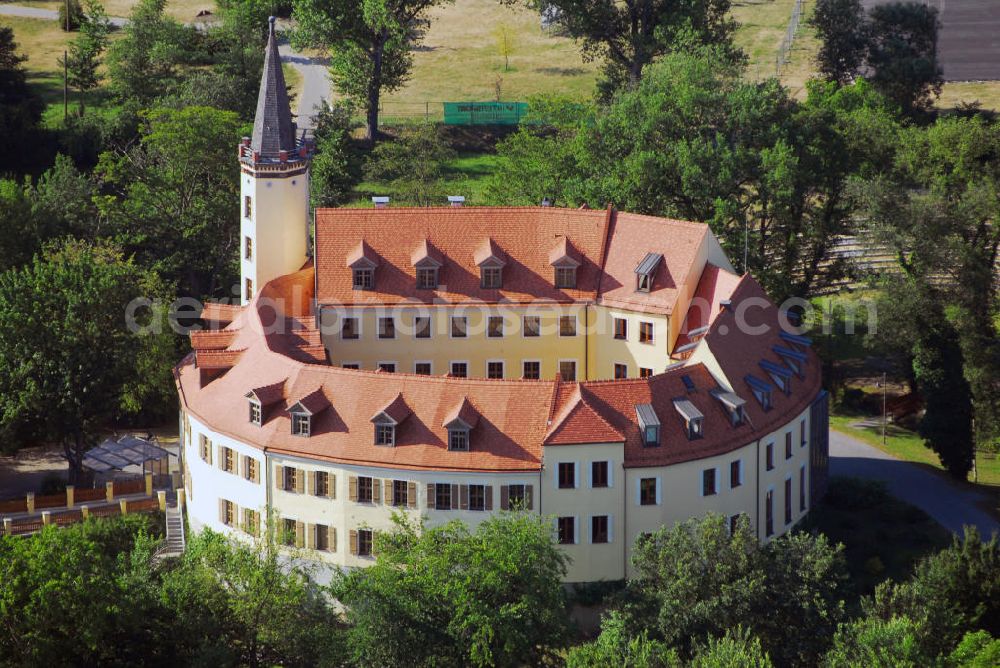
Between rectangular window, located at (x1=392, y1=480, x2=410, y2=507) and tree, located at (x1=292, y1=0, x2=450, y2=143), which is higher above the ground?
tree, located at (x1=292, y1=0, x2=450, y2=143)

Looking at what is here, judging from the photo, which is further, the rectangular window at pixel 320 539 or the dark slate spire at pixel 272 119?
the dark slate spire at pixel 272 119

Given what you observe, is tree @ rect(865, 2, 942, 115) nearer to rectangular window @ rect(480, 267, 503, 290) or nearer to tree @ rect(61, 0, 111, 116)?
rectangular window @ rect(480, 267, 503, 290)

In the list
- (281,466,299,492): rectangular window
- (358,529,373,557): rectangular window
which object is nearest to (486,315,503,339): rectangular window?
(281,466,299,492): rectangular window

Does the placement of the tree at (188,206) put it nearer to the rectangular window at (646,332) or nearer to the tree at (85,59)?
the tree at (85,59)

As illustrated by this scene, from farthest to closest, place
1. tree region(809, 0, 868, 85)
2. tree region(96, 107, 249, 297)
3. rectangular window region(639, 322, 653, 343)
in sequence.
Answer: tree region(809, 0, 868, 85)
tree region(96, 107, 249, 297)
rectangular window region(639, 322, 653, 343)

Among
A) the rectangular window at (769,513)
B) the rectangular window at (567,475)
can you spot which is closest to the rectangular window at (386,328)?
the rectangular window at (567,475)

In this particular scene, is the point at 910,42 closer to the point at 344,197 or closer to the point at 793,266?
the point at 793,266

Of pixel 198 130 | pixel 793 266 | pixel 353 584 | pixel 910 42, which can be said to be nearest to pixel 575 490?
pixel 353 584
